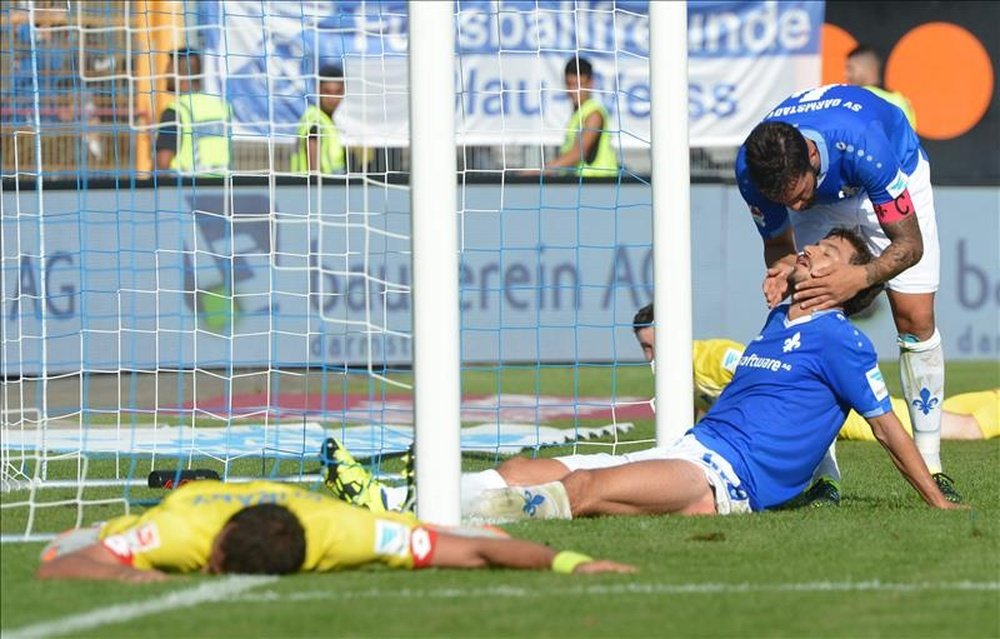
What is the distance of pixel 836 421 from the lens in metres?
6.80

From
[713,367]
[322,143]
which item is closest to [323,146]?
[322,143]

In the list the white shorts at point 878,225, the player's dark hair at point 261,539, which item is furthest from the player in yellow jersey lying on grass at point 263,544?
the white shorts at point 878,225

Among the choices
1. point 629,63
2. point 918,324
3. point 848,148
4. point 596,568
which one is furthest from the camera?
point 629,63

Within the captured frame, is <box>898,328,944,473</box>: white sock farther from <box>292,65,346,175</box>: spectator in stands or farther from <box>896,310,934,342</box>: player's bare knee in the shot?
<box>292,65,346,175</box>: spectator in stands

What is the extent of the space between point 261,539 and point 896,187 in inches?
132

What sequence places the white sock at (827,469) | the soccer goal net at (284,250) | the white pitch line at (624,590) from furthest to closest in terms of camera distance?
1. the soccer goal net at (284,250)
2. the white sock at (827,469)
3. the white pitch line at (624,590)

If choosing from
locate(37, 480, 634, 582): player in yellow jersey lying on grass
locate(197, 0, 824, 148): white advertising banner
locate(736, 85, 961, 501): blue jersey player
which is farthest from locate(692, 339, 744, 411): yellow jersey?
locate(197, 0, 824, 148): white advertising banner

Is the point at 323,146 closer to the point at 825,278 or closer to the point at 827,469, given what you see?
the point at 827,469

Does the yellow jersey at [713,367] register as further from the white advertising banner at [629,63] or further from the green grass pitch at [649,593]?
the white advertising banner at [629,63]

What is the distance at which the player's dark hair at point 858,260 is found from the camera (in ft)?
22.8

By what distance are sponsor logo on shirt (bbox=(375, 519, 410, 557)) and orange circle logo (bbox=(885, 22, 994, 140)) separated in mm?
14168

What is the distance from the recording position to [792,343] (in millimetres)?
6855

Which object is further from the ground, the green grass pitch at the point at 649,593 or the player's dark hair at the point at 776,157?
the player's dark hair at the point at 776,157

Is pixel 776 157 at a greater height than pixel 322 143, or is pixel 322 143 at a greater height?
pixel 322 143
